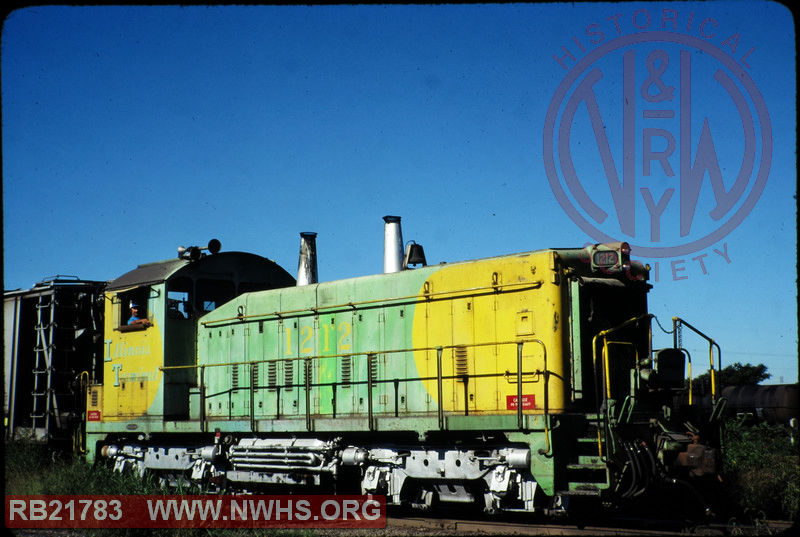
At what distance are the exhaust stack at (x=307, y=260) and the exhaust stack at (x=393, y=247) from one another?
1.63 m

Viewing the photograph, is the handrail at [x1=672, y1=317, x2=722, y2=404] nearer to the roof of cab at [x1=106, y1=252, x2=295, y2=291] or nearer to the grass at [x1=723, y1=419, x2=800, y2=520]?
the grass at [x1=723, y1=419, x2=800, y2=520]

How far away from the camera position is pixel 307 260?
42.1 feet

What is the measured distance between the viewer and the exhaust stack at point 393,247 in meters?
11.6

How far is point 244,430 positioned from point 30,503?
10.5 feet

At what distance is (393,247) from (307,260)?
5.99 feet

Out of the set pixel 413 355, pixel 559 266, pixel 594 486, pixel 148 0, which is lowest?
pixel 594 486

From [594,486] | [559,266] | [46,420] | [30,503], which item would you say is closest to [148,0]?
[559,266]

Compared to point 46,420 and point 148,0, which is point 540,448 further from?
point 46,420

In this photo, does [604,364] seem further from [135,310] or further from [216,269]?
[135,310]

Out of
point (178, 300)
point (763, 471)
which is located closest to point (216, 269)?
point (178, 300)

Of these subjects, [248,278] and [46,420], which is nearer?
[248,278]

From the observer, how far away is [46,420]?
1505 cm

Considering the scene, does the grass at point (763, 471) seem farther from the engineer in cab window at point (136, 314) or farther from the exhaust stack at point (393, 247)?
the engineer in cab window at point (136, 314)

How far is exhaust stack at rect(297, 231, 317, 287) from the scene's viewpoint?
1278cm
